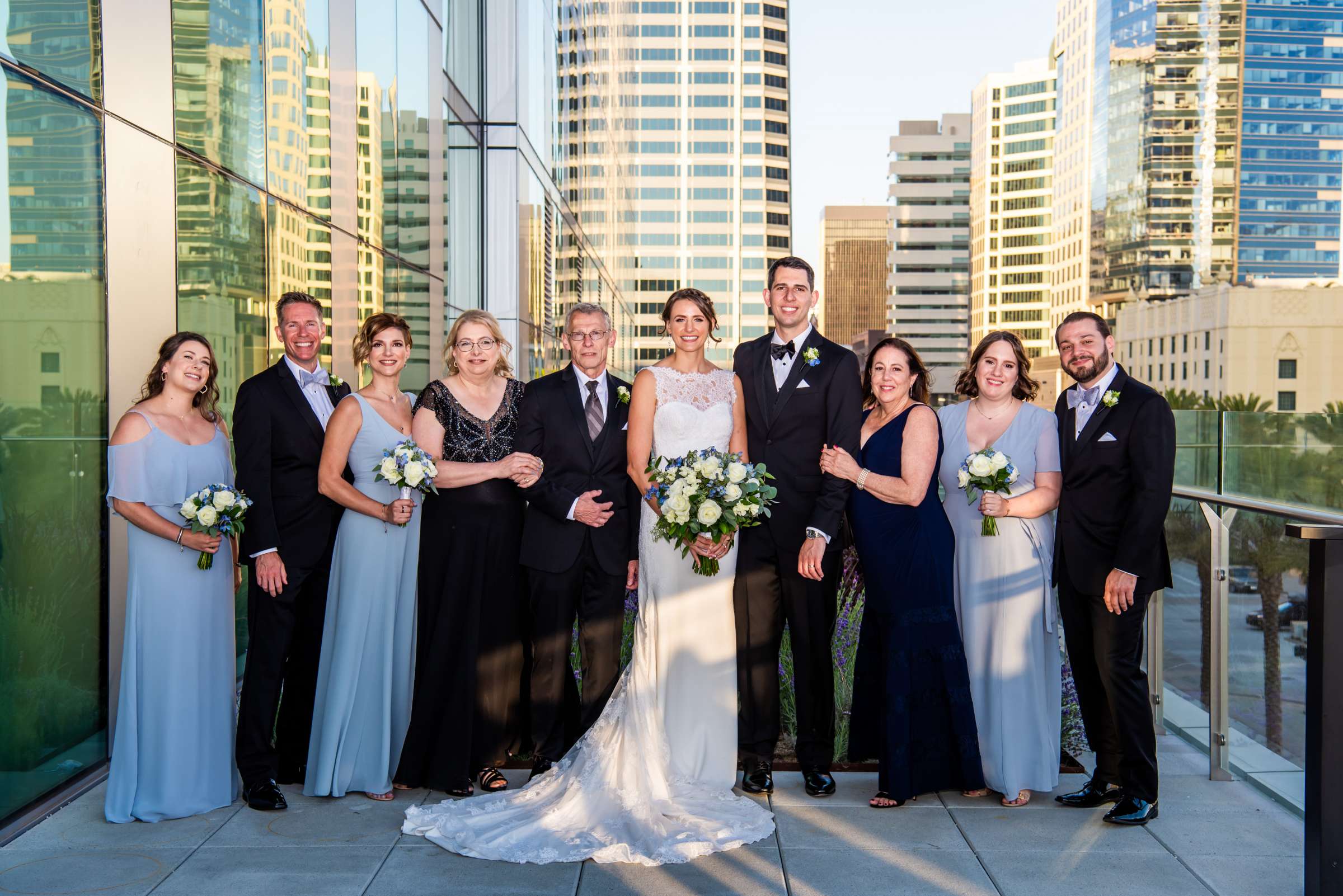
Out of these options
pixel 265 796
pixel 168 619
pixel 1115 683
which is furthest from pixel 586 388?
pixel 1115 683

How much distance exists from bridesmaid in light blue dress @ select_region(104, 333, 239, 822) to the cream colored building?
140 metres

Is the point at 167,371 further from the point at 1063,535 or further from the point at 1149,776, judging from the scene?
the point at 1149,776

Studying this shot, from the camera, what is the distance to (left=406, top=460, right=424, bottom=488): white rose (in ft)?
16.4

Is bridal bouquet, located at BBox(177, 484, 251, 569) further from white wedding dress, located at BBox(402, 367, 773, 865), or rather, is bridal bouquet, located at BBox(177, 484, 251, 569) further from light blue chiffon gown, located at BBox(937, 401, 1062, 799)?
light blue chiffon gown, located at BBox(937, 401, 1062, 799)

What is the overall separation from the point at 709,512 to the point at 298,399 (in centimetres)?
211

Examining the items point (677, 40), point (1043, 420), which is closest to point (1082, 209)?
point (677, 40)

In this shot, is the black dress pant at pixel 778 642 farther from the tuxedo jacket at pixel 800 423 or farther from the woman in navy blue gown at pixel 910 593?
the woman in navy blue gown at pixel 910 593

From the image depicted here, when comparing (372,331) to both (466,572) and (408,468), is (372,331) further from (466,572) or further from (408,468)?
(466,572)

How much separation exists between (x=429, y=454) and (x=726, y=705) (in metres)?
1.82

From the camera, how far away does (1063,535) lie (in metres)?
5.22

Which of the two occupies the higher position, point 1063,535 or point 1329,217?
point 1329,217

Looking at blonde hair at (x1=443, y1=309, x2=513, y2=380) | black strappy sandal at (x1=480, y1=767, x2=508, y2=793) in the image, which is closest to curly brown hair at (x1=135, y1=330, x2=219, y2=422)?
blonde hair at (x1=443, y1=309, x2=513, y2=380)

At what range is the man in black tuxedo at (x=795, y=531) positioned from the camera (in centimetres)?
529

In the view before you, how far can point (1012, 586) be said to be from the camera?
542cm
